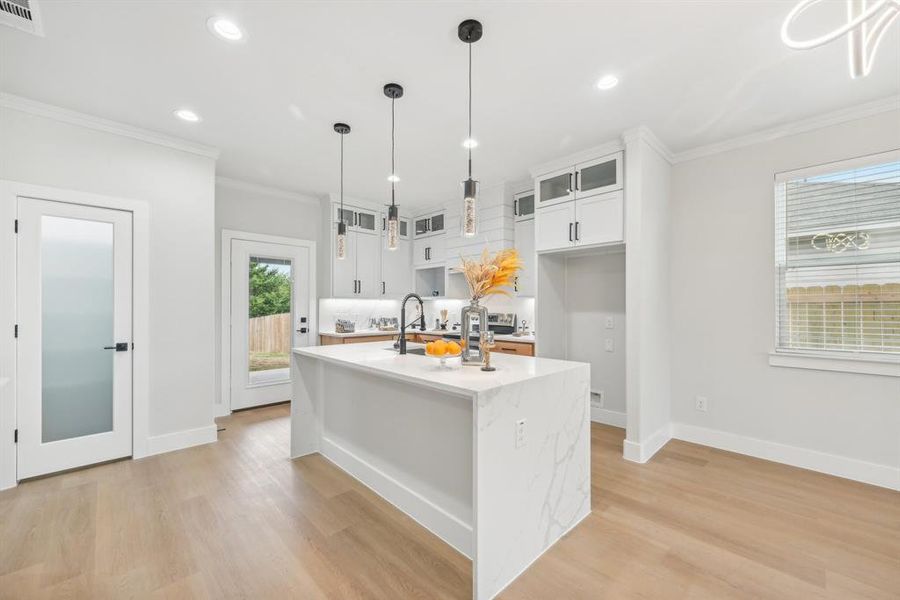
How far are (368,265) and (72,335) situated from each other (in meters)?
3.21

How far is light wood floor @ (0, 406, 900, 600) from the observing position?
183 centimetres

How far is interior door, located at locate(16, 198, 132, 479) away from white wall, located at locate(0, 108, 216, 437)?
0.63 ft

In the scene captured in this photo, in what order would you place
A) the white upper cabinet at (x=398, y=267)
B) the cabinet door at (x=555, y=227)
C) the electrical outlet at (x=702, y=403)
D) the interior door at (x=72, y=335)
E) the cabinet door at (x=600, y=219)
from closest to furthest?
the interior door at (x=72, y=335)
the cabinet door at (x=600, y=219)
the electrical outlet at (x=702, y=403)
the cabinet door at (x=555, y=227)
the white upper cabinet at (x=398, y=267)

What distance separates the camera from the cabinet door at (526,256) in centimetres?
463

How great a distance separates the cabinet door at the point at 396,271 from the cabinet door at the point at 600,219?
2813mm

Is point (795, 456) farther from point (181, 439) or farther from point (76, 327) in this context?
point (76, 327)

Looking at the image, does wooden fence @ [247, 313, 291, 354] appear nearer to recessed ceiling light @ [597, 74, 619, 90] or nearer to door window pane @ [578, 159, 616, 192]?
door window pane @ [578, 159, 616, 192]

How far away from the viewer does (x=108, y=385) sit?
3203 millimetres

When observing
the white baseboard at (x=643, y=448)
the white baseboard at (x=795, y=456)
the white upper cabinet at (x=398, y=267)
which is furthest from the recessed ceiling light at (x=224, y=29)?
the white baseboard at (x=795, y=456)

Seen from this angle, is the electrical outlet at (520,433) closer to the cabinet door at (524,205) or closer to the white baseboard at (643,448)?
the white baseboard at (643,448)

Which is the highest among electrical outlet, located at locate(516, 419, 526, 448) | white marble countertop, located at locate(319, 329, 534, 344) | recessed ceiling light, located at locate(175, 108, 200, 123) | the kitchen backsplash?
recessed ceiling light, located at locate(175, 108, 200, 123)

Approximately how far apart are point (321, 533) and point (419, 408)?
2.93 ft

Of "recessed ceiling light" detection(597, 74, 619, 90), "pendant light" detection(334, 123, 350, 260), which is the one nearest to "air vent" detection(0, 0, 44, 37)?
"pendant light" detection(334, 123, 350, 260)

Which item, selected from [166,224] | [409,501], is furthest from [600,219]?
[166,224]
